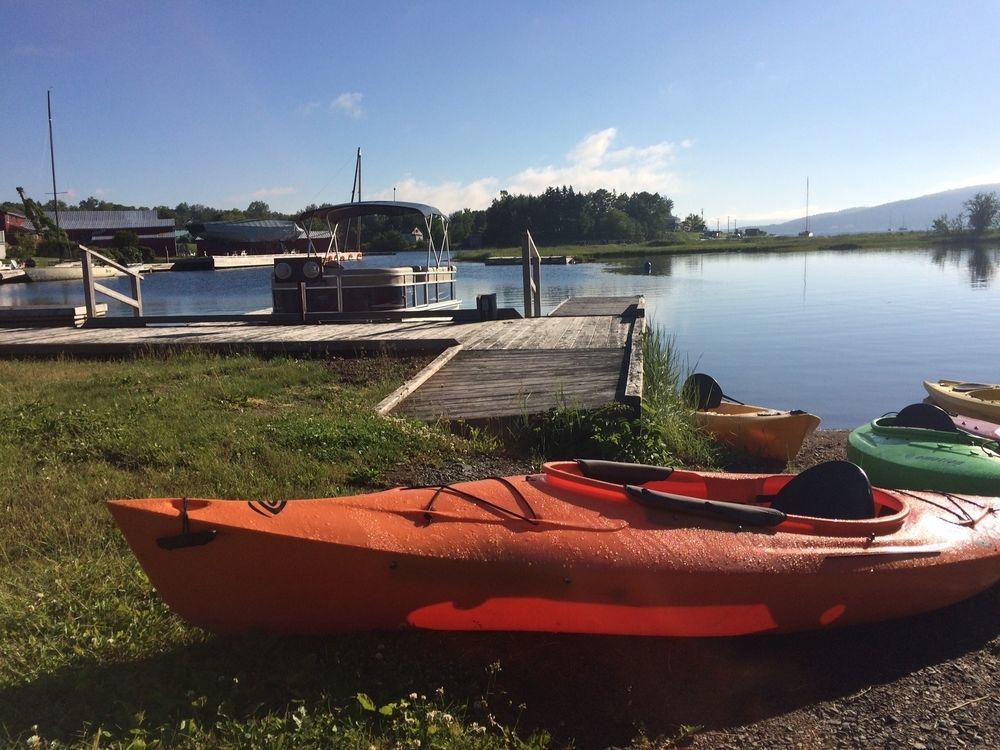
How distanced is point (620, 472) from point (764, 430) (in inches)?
209

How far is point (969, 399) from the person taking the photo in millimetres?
10812

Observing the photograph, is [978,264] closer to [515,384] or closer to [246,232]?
[515,384]

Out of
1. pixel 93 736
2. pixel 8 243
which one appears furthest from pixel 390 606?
pixel 8 243

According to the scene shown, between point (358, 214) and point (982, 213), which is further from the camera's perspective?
point (982, 213)

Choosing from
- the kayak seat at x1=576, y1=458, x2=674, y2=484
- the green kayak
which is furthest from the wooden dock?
the kayak seat at x1=576, y1=458, x2=674, y2=484

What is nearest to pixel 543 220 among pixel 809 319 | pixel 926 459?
pixel 809 319

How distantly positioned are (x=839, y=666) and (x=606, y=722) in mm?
1403

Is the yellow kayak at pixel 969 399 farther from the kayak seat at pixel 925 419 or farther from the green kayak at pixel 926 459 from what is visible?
the green kayak at pixel 926 459

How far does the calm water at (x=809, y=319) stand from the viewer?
612 inches

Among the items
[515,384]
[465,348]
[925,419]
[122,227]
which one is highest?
[122,227]

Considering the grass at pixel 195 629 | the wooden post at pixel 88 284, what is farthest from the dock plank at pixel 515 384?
the wooden post at pixel 88 284

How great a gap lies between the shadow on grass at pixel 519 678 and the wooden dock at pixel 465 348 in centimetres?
377

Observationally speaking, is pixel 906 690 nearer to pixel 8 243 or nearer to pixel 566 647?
pixel 566 647

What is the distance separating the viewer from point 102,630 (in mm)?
3588
